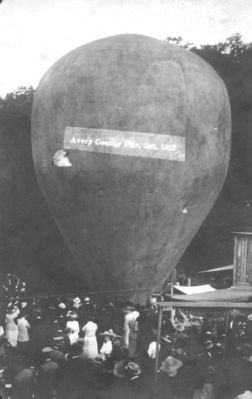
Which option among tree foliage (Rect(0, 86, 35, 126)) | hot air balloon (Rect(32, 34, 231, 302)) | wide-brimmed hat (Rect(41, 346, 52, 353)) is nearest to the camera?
wide-brimmed hat (Rect(41, 346, 52, 353))

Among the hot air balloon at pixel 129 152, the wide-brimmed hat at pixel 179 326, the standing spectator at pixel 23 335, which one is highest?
the hot air balloon at pixel 129 152

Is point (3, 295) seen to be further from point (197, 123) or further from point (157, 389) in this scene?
point (197, 123)

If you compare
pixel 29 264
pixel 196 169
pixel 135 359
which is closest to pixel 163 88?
pixel 196 169

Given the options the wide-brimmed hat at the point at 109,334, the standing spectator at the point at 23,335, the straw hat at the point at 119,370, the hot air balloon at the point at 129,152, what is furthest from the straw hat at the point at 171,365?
the hot air balloon at the point at 129,152

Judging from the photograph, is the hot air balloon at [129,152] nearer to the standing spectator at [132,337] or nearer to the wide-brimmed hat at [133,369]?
the standing spectator at [132,337]

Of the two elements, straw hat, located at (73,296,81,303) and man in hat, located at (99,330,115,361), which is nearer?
man in hat, located at (99,330,115,361)

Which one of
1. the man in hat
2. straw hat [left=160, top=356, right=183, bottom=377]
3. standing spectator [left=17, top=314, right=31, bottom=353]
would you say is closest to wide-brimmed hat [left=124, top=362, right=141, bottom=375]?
straw hat [left=160, top=356, right=183, bottom=377]

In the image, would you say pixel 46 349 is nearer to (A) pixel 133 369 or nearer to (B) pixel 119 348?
(B) pixel 119 348

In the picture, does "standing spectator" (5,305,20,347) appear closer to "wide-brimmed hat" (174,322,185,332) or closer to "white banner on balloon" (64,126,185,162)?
"wide-brimmed hat" (174,322,185,332)
